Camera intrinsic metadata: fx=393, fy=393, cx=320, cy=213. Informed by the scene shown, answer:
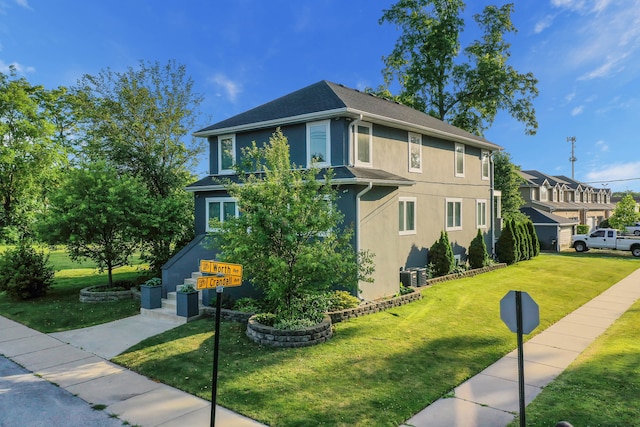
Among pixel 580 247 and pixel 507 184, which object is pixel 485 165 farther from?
pixel 580 247

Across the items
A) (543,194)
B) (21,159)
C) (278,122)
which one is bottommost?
(543,194)

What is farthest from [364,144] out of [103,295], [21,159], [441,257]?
[21,159]

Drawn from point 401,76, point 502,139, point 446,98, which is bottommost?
point 502,139

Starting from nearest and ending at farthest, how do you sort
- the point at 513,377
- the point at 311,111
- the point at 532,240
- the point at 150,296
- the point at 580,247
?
the point at 513,377 → the point at 150,296 → the point at 311,111 → the point at 532,240 → the point at 580,247

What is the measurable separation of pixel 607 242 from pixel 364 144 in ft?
83.5

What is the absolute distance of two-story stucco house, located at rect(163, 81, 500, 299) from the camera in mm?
13125

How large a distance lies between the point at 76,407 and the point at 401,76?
32869 mm

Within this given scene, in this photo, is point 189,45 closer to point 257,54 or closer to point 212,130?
point 257,54

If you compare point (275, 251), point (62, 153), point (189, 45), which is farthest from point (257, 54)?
point (62, 153)

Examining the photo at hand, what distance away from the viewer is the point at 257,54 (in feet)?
83.3

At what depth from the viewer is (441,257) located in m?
17.2

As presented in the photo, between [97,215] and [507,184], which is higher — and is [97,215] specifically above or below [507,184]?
below

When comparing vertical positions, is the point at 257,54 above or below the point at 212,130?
above

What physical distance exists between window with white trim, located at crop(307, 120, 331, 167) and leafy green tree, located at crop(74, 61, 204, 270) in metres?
8.47
